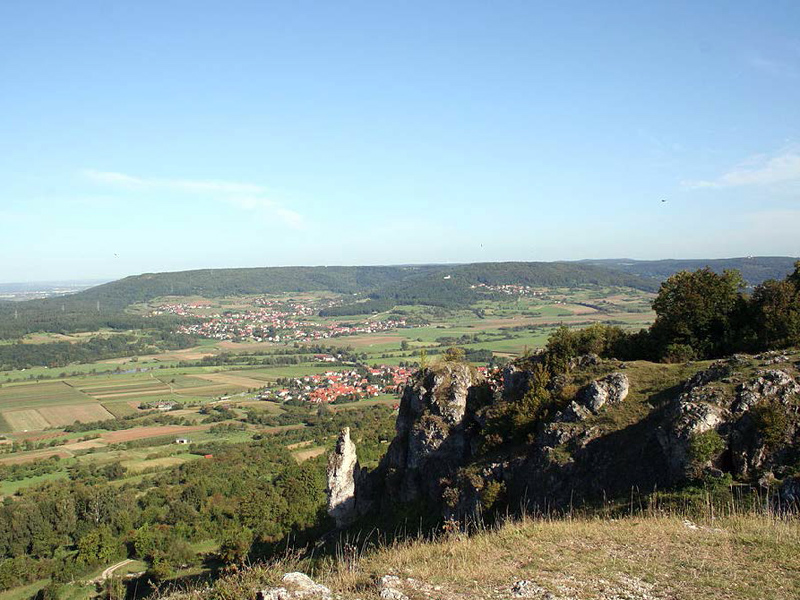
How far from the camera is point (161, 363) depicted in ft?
413

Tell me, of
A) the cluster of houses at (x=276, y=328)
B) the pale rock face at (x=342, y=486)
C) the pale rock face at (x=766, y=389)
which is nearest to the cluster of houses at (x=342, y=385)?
the cluster of houses at (x=276, y=328)

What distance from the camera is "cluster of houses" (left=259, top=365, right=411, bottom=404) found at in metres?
89.8

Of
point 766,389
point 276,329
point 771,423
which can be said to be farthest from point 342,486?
point 276,329

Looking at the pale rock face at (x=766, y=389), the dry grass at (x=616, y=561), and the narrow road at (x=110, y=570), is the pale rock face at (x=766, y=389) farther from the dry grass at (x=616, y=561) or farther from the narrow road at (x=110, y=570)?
the narrow road at (x=110, y=570)

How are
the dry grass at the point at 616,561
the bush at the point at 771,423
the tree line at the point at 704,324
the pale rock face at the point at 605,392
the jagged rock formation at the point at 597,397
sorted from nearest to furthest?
the dry grass at the point at 616,561 < the bush at the point at 771,423 < the jagged rock formation at the point at 597,397 < the pale rock face at the point at 605,392 < the tree line at the point at 704,324

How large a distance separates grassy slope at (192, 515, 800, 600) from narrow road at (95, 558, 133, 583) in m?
35.8

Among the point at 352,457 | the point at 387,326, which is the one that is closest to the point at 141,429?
the point at 352,457

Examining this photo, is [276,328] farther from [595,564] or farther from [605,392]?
[595,564]

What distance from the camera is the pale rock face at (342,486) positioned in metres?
28.7

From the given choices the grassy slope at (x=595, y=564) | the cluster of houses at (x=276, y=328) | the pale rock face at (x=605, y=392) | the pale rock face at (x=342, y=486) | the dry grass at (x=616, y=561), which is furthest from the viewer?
the cluster of houses at (x=276, y=328)

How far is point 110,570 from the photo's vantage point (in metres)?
38.8

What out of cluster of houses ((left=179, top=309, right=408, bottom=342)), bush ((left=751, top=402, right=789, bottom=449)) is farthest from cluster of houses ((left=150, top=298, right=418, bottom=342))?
bush ((left=751, top=402, right=789, bottom=449))

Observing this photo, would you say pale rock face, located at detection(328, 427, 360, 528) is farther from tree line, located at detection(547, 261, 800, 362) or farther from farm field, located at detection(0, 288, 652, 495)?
farm field, located at detection(0, 288, 652, 495)

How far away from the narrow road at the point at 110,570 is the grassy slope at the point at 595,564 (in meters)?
35.8
